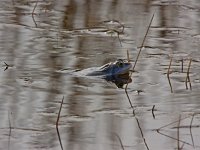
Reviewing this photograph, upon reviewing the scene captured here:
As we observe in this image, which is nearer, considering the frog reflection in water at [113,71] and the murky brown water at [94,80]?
the murky brown water at [94,80]

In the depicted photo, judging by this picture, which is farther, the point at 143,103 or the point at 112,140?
the point at 143,103

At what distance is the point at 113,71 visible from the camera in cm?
483

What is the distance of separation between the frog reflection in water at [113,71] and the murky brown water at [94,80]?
0.07m

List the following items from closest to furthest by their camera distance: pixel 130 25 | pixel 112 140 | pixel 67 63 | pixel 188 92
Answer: pixel 112 140 → pixel 188 92 → pixel 67 63 → pixel 130 25

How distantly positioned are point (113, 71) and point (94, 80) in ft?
0.61

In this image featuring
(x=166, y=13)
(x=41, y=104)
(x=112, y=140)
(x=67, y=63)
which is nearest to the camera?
(x=112, y=140)

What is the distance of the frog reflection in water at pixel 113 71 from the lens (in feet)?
15.6

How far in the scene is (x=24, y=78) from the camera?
→ 4629mm

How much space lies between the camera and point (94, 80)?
4.68m

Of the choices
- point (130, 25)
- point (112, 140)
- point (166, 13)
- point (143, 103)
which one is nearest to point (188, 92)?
point (143, 103)

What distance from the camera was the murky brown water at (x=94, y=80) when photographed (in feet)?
12.1

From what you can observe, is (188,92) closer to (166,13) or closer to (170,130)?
(170,130)

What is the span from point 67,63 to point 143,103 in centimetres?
91

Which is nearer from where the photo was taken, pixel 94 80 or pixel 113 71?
pixel 94 80
